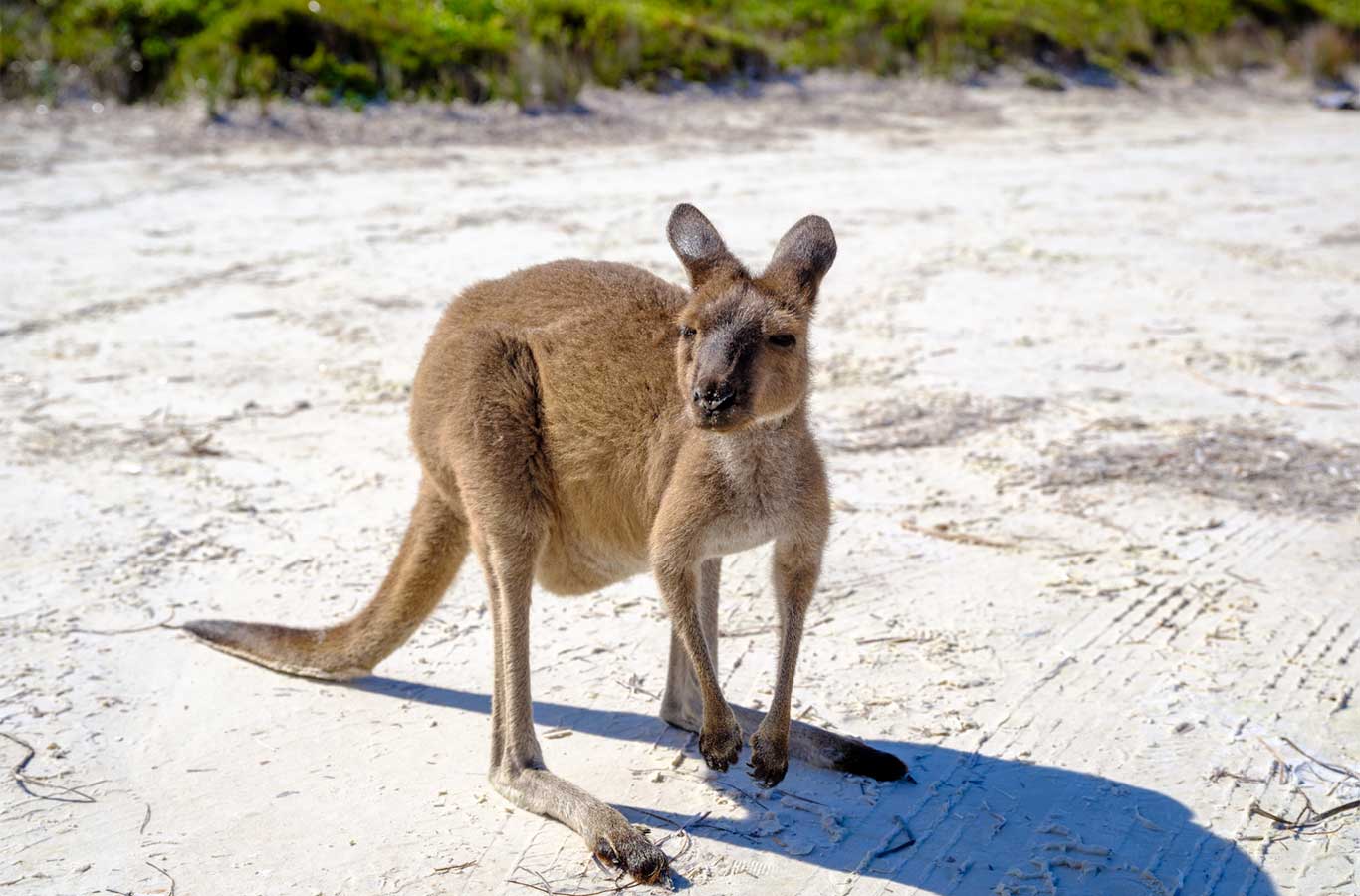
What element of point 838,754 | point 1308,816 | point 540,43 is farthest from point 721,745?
point 540,43

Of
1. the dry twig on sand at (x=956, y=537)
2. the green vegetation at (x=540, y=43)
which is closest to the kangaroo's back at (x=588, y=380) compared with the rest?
the dry twig on sand at (x=956, y=537)

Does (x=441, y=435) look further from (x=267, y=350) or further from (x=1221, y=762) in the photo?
(x=267, y=350)

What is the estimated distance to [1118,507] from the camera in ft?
16.3

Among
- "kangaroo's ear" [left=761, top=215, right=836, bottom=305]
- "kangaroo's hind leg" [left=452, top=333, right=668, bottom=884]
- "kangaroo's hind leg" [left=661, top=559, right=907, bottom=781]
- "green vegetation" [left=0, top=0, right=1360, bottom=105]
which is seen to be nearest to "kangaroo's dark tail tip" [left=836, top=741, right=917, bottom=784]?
"kangaroo's hind leg" [left=661, top=559, right=907, bottom=781]

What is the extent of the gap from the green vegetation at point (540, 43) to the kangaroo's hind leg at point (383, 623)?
818 cm

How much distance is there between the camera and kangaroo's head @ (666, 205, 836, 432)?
296cm

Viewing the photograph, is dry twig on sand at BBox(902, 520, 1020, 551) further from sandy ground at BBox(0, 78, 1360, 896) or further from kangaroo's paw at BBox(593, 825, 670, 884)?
kangaroo's paw at BBox(593, 825, 670, 884)

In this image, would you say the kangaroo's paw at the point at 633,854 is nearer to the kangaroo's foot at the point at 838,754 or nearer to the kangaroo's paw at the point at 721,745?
the kangaroo's paw at the point at 721,745

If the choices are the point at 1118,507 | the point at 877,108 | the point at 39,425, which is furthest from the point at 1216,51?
the point at 39,425

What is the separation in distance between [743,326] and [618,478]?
2.00ft

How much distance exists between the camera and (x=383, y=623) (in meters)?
3.75

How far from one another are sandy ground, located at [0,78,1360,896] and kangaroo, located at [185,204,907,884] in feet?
0.43

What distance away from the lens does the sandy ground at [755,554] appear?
3250 mm

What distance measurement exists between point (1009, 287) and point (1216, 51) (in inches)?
432
